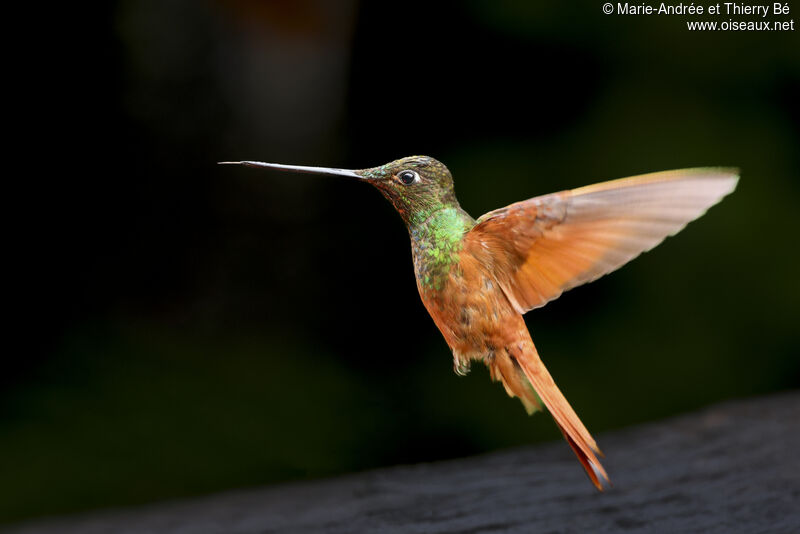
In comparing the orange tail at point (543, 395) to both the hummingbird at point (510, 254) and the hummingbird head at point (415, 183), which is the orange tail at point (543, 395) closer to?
the hummingbird at point (510, 254)

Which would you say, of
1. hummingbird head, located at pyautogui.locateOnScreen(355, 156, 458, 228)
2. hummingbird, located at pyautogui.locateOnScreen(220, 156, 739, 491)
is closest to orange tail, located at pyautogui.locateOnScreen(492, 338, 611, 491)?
hummingbird, located at pyautogui.locateOnScreen(220, 156, 739, 491)

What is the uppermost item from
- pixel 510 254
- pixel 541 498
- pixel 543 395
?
pixel 510 254

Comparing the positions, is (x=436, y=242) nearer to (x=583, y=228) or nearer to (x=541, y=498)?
(x=583, y=228)

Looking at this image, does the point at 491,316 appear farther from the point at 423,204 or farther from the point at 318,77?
the point at 318,77

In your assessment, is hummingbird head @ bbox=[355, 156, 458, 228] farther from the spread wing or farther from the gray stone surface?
the gray stone surface

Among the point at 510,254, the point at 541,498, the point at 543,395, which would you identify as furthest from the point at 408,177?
the point at 541,498

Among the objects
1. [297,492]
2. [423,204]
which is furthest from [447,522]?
[423,204]
